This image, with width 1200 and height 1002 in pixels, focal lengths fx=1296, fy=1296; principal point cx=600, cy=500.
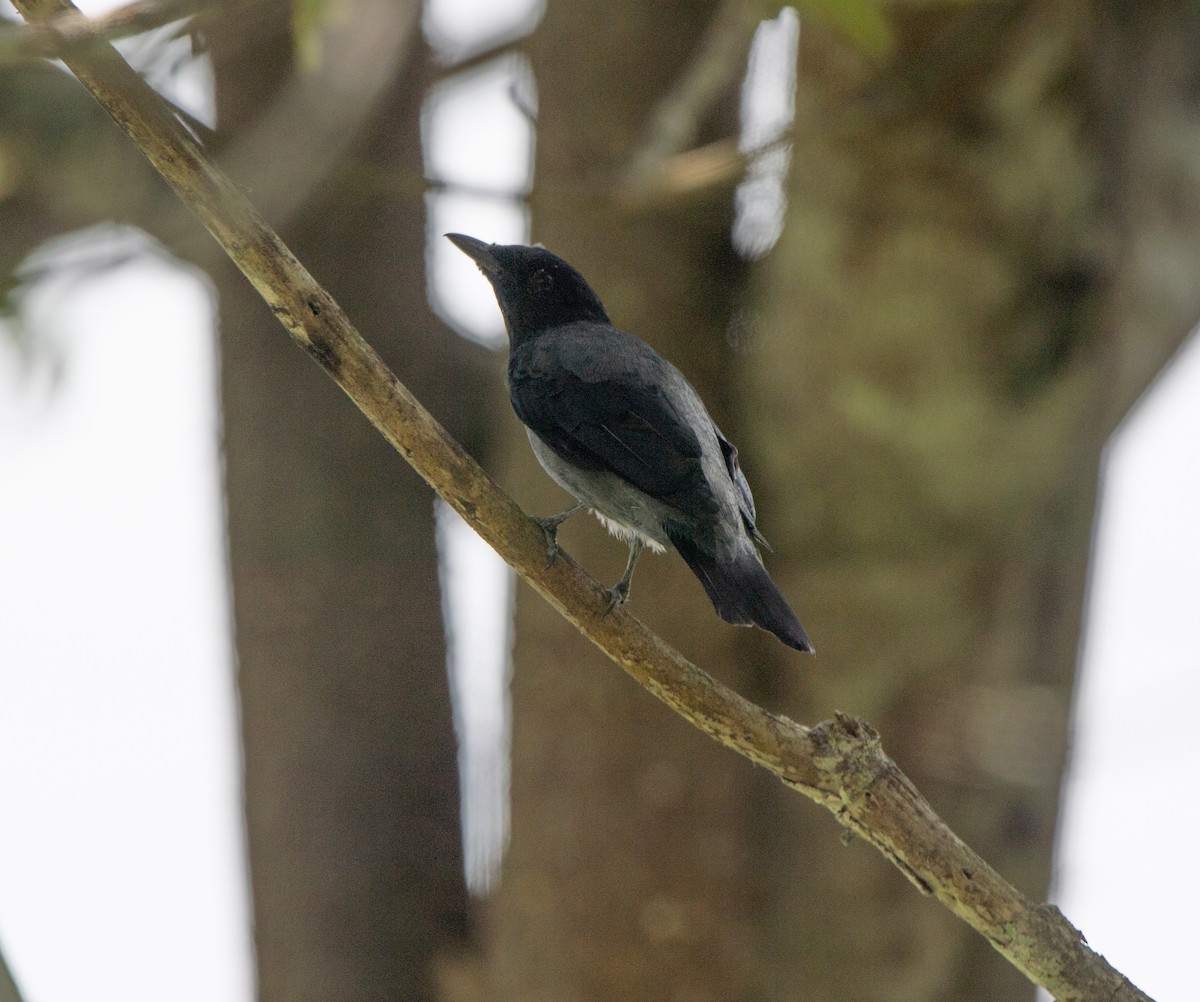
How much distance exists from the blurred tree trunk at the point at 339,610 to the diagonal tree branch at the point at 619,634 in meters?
2.96

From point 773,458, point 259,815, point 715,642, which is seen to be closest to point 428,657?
point 259,815

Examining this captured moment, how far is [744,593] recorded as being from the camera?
10.5ft

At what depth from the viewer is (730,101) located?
5.75 meters

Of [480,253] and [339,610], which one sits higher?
[480,253]

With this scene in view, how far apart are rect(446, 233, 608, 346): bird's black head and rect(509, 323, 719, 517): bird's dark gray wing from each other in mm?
332

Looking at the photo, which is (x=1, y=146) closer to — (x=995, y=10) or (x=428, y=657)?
(x=428, y=657)

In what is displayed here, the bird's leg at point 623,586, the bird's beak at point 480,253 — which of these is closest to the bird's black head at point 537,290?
the bird's beak at point 480,253

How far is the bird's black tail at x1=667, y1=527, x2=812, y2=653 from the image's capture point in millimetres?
→ 3070

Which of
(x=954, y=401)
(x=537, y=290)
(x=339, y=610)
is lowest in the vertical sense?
(x=339, y=610)

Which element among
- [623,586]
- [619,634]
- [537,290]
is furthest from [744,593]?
[537,290]

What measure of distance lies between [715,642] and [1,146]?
3458mm

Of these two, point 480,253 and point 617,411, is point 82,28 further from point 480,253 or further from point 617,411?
point 480,253

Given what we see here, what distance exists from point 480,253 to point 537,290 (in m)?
0.28

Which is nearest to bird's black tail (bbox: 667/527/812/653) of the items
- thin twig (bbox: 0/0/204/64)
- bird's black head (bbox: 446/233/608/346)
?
bird's black head (bbox: 446/233/608/346)
